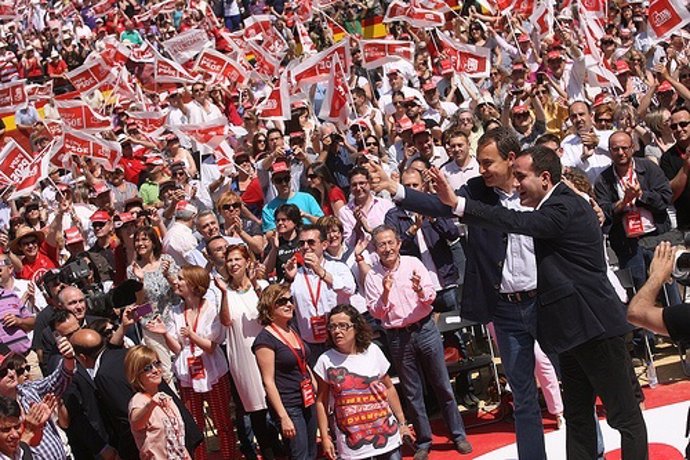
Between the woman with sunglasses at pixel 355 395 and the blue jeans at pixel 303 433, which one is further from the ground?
the woman with sunglasses at pixel 355 395

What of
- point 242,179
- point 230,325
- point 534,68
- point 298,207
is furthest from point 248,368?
point 534,68

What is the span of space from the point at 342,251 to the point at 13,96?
27.4 feet

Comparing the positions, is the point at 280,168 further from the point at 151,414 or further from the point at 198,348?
the point at 151,414

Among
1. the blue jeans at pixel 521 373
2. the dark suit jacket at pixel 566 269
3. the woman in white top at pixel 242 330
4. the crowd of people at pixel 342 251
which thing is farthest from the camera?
the woman in white top at pixel 242 330

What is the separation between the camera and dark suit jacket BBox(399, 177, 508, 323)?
7430 mm

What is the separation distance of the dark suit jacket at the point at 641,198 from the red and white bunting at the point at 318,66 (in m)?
4.70

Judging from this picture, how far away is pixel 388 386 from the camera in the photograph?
7992mm

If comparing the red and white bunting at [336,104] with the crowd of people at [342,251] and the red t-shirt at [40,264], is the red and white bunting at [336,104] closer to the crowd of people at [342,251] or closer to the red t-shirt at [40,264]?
the crowd of people at [342,251]

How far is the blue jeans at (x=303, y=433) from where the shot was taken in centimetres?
847

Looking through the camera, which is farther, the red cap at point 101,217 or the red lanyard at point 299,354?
the red cap at point 101,217

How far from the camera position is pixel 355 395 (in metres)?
7.86

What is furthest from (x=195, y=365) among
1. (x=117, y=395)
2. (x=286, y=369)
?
(x=117, y=395)

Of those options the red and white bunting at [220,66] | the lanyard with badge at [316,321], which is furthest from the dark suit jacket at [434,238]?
the red and white bunting at [220,66]

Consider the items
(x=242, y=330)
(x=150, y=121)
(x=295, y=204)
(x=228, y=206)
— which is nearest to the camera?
(x=242, y=330)
